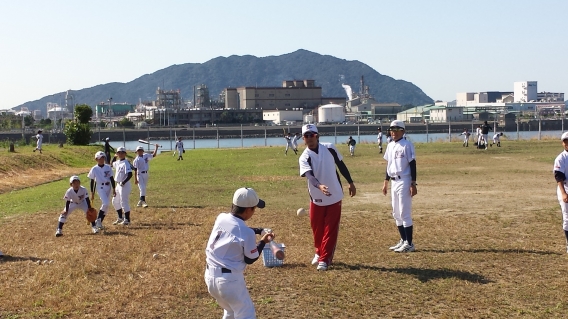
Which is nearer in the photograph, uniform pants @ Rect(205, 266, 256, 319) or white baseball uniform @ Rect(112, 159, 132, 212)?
uniform pants @ Rect(205, 266, 256, 319)

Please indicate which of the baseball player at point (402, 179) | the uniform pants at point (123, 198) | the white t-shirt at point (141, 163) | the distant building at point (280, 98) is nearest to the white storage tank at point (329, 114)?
the distant building at point (280, 98)

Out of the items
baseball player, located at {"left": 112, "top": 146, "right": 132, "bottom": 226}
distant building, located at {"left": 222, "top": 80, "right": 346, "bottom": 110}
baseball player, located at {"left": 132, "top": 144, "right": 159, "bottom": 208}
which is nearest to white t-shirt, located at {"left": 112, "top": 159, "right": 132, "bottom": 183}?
baseball player, located at {"left": 112, "top": 146, "right": 132, "bottom": 226}

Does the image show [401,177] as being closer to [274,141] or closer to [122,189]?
[122,189]

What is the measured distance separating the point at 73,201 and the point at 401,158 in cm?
748

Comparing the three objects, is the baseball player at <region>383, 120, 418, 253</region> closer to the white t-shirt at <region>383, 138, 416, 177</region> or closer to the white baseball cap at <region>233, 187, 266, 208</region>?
the white t-shirt at <region>383, 138, 416, 177</region>

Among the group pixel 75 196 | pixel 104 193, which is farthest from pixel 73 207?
pixel 104 193

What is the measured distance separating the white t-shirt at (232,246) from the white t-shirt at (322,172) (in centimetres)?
387

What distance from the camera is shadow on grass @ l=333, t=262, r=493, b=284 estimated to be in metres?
9.42

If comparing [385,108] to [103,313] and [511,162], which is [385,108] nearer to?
[511,162]

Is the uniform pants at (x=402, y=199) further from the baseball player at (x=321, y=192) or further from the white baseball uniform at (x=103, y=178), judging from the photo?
the white baseball uniform at (x=103, y=178)

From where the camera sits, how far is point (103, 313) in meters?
8.29

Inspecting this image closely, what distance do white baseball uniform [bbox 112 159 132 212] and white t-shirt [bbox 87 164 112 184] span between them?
Result: 2.29 ft

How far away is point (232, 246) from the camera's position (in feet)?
20.5

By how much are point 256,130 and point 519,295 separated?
105472 mm
